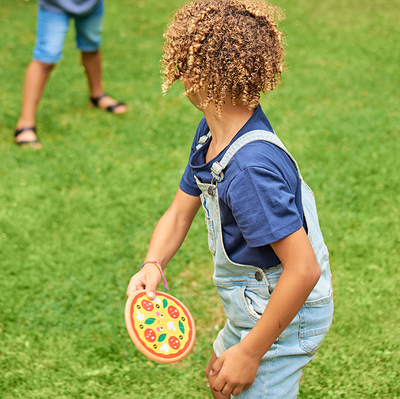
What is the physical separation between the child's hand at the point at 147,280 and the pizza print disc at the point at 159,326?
0.09 feet

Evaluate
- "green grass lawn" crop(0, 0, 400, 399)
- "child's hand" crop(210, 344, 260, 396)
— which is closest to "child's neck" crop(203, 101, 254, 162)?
"child's hand" crop(210, 344, 260, 396)

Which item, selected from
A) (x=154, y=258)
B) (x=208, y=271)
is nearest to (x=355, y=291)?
(x=208, y=271)

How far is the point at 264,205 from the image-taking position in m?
1.28

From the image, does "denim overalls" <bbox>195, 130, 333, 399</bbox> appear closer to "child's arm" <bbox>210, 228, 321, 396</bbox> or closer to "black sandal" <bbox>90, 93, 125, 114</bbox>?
"child's arm" <bbox>210, 228, 321, 396</bbox>

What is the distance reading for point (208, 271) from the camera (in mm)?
2896

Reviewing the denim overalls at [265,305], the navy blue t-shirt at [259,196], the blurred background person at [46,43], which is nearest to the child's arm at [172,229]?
the denim overalls at [265,305]

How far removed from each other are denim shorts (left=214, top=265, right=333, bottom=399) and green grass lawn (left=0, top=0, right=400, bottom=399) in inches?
30.1

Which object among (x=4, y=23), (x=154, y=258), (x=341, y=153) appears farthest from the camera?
(x=4, y=23)

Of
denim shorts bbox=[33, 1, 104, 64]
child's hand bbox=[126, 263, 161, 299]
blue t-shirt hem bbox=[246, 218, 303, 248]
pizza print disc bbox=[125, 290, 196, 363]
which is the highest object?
blue t-shirt hem bbox=[246, 218, 303, 248]

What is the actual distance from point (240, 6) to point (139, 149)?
9.00 feet

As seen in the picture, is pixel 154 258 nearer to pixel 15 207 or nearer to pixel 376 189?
pixel 15 207

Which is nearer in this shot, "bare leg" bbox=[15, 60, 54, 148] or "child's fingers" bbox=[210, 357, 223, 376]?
"child's fingers" bbox=[210, 357, 223, 376]

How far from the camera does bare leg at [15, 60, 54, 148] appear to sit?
407 centimetres

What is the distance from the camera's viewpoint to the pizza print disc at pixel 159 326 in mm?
1499
